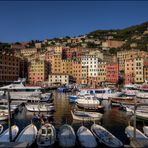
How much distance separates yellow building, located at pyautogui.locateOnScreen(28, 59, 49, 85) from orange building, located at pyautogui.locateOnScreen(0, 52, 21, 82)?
7.65 meters

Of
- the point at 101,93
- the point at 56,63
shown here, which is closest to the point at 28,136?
the point at 101,93

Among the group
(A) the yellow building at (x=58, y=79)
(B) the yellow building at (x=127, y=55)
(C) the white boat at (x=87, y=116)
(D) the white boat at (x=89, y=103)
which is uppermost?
(B) the yellow building at (x=127, y=55)

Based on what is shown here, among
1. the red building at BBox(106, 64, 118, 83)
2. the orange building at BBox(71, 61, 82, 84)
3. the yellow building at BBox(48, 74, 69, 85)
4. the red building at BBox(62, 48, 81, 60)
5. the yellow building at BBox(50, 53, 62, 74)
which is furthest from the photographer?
the red building at BBox(62, 48, 81, 60)

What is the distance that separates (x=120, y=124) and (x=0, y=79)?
76.0 metres

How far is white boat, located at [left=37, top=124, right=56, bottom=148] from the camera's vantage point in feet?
74.7

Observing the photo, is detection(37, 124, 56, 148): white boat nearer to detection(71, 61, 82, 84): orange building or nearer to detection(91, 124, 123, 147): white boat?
detection(91, 124, 123, 147): white boat

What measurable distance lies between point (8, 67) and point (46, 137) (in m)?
88.9

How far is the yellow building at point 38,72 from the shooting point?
120812 mm

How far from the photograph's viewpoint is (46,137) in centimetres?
2422

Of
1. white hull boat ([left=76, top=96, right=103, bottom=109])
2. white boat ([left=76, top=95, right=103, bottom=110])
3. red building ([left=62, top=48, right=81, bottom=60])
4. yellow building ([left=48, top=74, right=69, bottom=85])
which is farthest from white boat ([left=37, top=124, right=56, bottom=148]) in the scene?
red building ([left=62, top=48, right=81, bottom=60])

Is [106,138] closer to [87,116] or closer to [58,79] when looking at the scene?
[87,116]

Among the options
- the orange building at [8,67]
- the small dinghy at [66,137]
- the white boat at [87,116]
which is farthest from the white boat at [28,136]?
the orange building at [8,67]

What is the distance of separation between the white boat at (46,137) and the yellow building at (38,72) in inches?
3746

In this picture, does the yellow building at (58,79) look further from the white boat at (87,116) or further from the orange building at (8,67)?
the white boat at (87,116)
